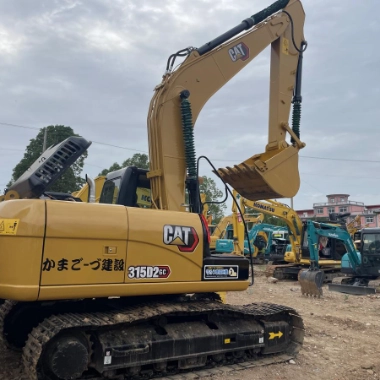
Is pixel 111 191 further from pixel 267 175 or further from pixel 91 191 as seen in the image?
pixel 267 175


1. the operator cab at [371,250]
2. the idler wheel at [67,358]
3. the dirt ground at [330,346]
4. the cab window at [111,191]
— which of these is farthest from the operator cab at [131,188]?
the operator cab at [371,250]

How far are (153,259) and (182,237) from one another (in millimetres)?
420

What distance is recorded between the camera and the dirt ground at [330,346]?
207 inches

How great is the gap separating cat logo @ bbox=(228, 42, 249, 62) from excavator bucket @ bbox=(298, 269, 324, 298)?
7.41 metres

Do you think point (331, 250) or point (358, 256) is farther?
point (331, 250)

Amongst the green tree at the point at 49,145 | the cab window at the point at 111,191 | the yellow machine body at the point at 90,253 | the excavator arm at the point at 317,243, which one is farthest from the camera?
the green tree at the point at 49,145

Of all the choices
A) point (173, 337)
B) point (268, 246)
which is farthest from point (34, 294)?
point (268, 246)

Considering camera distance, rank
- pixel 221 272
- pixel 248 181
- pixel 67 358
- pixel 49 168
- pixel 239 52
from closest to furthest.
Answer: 1. pixel 67 358
2. pixel 49 168
3. pixel 221 272
4. pixel 248 181
5. pixel 239 52

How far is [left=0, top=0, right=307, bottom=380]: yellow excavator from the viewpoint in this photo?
4.18 meters

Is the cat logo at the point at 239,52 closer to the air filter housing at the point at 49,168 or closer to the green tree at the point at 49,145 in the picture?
the air filter housing at the point at 49,168

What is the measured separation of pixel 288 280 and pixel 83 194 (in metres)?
11.7

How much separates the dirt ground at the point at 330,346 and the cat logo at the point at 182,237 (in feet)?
4.83

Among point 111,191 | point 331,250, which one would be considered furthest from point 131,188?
point 331,250

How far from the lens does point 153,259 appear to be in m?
4.68
